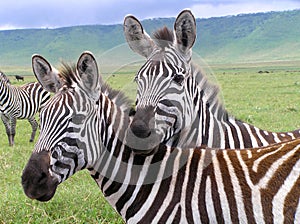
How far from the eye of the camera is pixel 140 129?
394 centimetres

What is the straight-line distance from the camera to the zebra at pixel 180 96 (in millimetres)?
4695

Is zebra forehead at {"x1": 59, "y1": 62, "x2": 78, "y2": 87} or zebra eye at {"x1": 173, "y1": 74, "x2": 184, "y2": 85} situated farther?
zebra eye at {"x1": 173, "y1": 74, "x2": 184, "y2": 85}

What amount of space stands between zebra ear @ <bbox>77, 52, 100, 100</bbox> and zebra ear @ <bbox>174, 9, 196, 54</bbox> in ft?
4.94

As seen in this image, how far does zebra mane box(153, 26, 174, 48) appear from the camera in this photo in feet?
16.6

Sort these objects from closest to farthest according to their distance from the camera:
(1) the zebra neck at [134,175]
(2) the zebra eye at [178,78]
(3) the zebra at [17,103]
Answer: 1. (1) the zebra neck at [134,175]
2. (2) the zebra eye at [178,78]
3. (3) the zebra at [17,103]

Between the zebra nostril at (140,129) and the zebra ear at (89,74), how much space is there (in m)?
0.43

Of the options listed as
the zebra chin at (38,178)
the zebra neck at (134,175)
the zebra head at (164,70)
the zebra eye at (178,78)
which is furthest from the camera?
the zebra eye at (178,78)

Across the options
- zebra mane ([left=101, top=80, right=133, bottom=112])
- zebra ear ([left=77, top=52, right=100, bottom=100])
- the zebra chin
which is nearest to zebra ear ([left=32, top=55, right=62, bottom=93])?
zebra ear ([left=77, top=52, right=100, bottom=100])

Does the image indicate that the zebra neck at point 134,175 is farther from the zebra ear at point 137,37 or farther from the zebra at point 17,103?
the zebra at point 17,103

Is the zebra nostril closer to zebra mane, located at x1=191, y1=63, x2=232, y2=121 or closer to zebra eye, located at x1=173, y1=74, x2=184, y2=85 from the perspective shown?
zebra eye, located at x1=173, y1=74, x2=184, y2=85

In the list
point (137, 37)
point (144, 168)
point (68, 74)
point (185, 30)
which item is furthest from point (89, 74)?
point (185, 30)

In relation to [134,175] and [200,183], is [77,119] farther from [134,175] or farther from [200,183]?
[200,183]

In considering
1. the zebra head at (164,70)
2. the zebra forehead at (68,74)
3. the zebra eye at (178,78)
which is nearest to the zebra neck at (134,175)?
Answer: the zebra head at (164,70)

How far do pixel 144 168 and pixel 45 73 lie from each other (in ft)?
4.23
